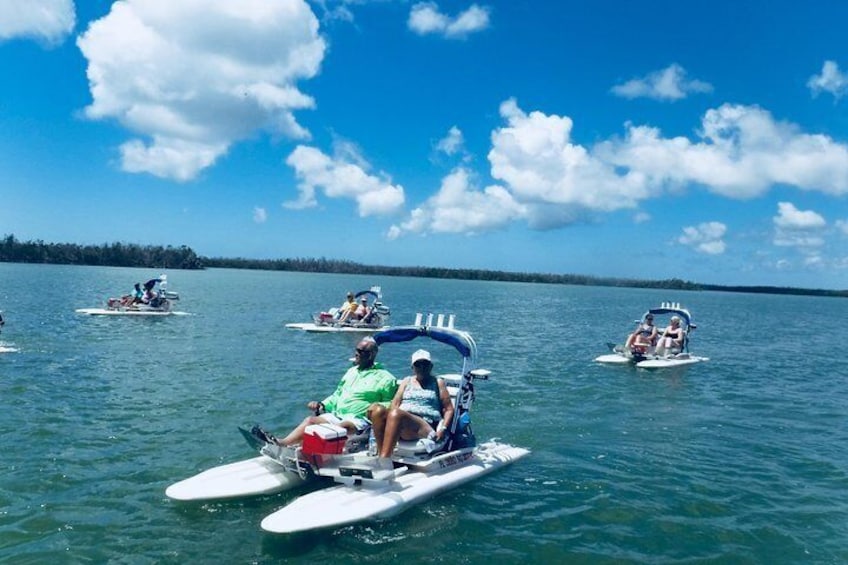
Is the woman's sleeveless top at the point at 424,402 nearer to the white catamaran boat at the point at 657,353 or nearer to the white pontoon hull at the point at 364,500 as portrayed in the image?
the white pontoon hull at the point at 364,500

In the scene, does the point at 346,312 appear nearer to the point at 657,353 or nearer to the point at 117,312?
the point at 117,312

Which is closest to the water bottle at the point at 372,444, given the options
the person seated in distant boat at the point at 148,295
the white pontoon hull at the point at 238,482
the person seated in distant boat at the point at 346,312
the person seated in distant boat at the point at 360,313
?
the white pontoon hull at the point at 238,482

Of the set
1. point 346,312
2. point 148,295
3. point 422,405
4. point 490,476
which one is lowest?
point 490,476

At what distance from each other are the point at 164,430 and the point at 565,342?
26.8 metres

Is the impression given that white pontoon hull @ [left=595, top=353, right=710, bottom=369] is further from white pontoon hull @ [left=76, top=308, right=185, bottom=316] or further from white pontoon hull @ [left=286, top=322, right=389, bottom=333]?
white pontoon hull @ [left=76, top=308, right=185, bottom=316]

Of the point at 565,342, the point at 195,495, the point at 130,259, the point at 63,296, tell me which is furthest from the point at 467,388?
the point at 130,259

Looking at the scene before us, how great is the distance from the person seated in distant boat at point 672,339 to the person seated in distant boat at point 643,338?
0.42m

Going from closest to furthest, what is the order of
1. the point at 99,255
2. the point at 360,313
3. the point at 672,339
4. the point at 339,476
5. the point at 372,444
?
the point at 339,476
the point at 372,444
the point at 672,339
the point at 360,313
the point at 99,255

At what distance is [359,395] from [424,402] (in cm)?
121

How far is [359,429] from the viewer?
37.9ft

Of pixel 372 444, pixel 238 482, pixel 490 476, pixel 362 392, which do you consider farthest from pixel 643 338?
pixel 238 482

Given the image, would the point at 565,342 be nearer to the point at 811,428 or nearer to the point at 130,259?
the point at 811,428

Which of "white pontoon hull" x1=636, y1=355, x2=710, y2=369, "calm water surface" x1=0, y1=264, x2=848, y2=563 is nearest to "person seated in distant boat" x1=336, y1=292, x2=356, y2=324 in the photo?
"calm water surface" x1=0, y1=264, x2=848, y2=563

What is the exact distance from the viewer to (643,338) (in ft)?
94.4
